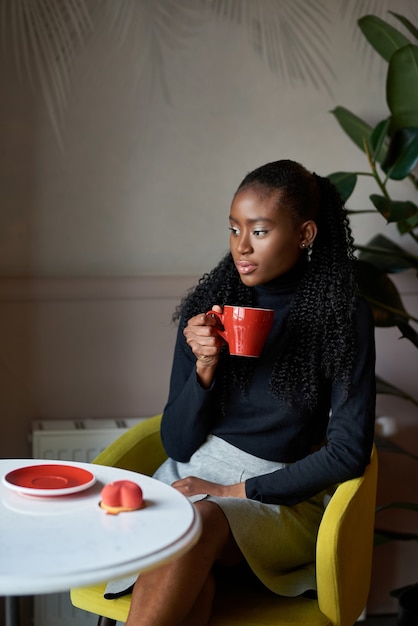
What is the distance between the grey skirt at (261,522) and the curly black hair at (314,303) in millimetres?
161

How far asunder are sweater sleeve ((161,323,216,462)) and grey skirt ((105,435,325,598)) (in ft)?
0.12

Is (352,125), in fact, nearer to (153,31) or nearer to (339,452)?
(153,31)

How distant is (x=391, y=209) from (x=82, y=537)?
1.28m

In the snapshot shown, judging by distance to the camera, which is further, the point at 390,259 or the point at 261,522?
the point at 390,259

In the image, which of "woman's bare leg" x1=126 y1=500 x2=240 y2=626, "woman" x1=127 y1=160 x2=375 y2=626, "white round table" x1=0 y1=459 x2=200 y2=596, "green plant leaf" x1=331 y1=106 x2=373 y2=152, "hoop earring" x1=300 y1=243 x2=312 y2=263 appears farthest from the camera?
"green plant leaf" x1=331 y1=106 x2=373 y2=152

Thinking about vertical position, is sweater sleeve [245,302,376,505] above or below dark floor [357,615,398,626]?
above

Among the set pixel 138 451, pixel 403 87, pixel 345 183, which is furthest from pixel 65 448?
pixel 403 87

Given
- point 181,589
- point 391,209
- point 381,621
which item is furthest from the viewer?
point 381,621

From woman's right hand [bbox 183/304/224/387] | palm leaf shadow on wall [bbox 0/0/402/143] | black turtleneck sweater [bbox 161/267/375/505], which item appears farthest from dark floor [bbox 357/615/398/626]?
palm leaf shadow on wall [bbox 0/0/402/143]

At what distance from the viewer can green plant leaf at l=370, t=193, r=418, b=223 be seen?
203cm

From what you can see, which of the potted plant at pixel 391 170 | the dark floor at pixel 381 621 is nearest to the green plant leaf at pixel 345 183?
the potted plant at pixel 391 170

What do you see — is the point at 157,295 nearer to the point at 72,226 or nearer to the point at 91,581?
the point at 72,226

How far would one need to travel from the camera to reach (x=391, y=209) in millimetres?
2055

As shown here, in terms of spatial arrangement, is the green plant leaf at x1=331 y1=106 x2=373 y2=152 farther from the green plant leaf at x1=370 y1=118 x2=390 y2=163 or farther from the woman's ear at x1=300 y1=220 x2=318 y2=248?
the woman's ear at x1=300 y1=220 x2=318 y2=248
